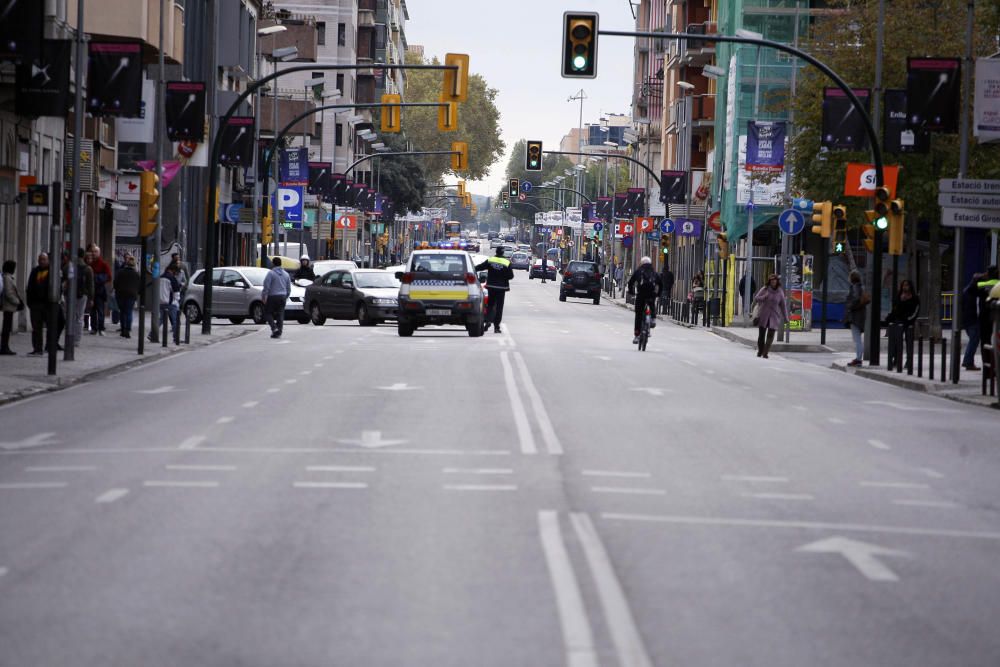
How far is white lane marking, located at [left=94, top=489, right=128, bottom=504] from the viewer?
11500mm

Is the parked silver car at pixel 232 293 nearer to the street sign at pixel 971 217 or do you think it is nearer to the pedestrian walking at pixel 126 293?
the pedestrian walking at pixel 126 293

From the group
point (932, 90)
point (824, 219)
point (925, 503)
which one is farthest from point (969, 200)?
point (925, 503)

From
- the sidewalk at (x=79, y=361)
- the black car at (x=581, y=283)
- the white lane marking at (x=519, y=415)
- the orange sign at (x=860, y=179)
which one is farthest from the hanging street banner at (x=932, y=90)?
the black car at (x=581, y=283)

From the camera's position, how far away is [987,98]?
28.8 m

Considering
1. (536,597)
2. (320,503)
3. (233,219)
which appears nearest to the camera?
(536,597)

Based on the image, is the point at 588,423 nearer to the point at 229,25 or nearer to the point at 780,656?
the point at 780,656

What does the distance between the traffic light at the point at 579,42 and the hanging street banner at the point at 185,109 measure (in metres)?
13.9

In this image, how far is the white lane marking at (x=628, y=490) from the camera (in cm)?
1242

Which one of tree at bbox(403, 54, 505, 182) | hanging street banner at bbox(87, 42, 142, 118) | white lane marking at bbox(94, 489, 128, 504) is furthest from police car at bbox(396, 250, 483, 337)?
tree at bbox(403, 54, 505, 182)

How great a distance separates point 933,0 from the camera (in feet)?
151

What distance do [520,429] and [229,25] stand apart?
2187 inches

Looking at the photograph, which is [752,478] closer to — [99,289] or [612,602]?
[612,602]

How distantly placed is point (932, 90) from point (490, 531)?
74.3 feet

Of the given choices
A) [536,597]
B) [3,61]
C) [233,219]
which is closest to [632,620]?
[536,597]
